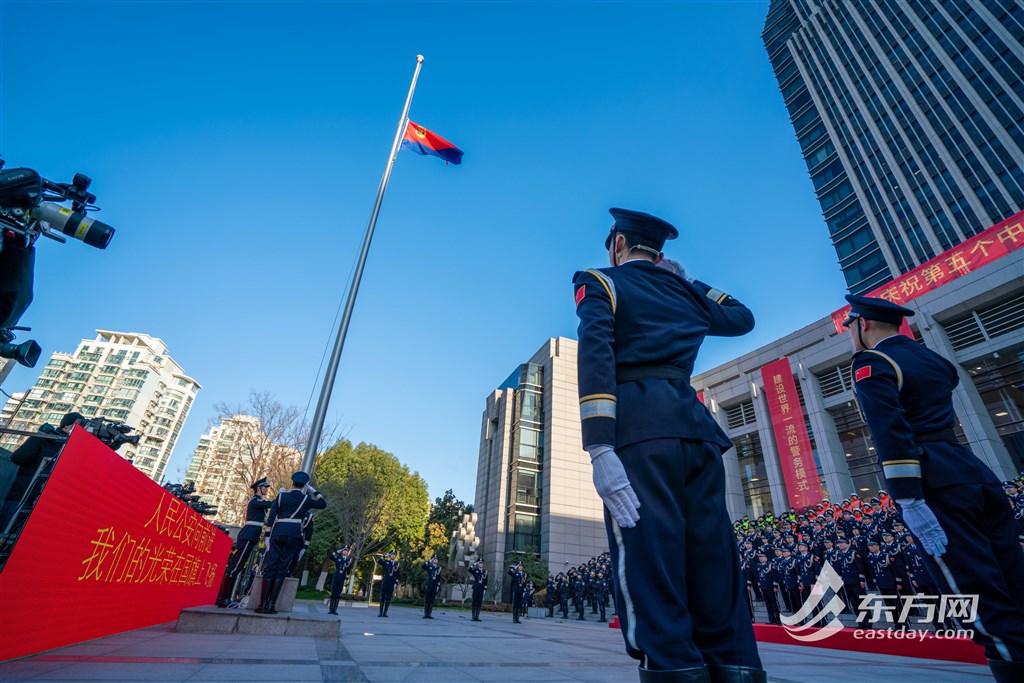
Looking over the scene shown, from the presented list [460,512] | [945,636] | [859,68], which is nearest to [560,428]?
[460,512]

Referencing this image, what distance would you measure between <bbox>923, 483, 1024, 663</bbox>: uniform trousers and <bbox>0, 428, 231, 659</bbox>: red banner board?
5688mm

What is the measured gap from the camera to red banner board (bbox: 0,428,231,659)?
10.5 ft

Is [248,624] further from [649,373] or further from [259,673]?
[649,373]

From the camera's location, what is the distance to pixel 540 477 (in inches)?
1414

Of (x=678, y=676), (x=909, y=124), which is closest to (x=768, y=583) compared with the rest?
(x=678, y=676)

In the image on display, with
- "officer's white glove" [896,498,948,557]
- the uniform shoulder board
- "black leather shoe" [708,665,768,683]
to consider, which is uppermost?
the uniform shoulder board

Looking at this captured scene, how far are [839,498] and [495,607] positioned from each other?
1898cm

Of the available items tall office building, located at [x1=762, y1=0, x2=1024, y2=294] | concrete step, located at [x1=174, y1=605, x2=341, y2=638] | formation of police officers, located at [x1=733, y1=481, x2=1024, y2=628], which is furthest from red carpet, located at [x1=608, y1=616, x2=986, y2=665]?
tall office building, located at [x1=762, y1=0, x2=1024, y2=294]

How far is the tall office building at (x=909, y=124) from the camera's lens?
29359mm

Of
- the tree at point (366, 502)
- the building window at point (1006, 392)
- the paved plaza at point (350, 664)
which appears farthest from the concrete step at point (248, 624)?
the building window at point (1006, 392)

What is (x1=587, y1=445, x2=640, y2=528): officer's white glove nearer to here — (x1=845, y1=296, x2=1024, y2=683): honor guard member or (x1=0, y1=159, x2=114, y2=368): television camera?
(x1=845, y1=296, x2=1024, y2=683): honor guard member

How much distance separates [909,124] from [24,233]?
48676mm

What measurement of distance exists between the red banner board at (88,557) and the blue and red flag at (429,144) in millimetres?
11073

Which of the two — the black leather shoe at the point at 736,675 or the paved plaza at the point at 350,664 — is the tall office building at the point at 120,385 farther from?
the black leather shoe at the point at 736,675
